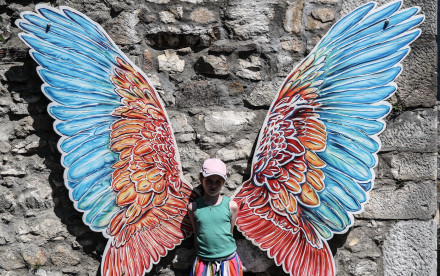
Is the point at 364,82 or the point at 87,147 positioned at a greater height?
the point at 364,82

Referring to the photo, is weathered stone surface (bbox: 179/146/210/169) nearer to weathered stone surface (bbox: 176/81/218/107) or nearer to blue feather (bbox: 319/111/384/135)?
weathered stone surface (bbox: 176/81/218/107)

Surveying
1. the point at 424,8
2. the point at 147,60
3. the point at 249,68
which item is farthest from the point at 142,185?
the point at 424,8

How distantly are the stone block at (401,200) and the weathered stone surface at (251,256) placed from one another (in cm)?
71

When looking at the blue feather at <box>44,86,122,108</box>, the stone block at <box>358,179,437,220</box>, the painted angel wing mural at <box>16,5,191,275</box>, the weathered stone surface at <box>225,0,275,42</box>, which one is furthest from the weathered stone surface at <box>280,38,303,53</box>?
the blue feather at <box>44,86,122,108</box>

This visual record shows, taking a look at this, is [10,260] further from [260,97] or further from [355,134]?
[355,134]

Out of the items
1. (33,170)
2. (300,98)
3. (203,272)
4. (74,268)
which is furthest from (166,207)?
(300,98)

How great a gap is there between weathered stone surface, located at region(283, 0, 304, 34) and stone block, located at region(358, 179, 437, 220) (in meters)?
1.12

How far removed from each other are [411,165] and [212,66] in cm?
144

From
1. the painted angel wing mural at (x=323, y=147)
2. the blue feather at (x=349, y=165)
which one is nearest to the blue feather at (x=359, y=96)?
the painted angel wing mural at (x=323, y=147)

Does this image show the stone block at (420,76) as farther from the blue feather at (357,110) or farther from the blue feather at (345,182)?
the blue feather at (345,182)

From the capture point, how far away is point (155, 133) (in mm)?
2480

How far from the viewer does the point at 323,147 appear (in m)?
2.53

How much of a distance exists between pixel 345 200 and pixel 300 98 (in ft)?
2.19

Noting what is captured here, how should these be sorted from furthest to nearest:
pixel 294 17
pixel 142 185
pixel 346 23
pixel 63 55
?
pixel 294 17 → pixel 346 23 → pixel 142 185 → pixel 63 55
